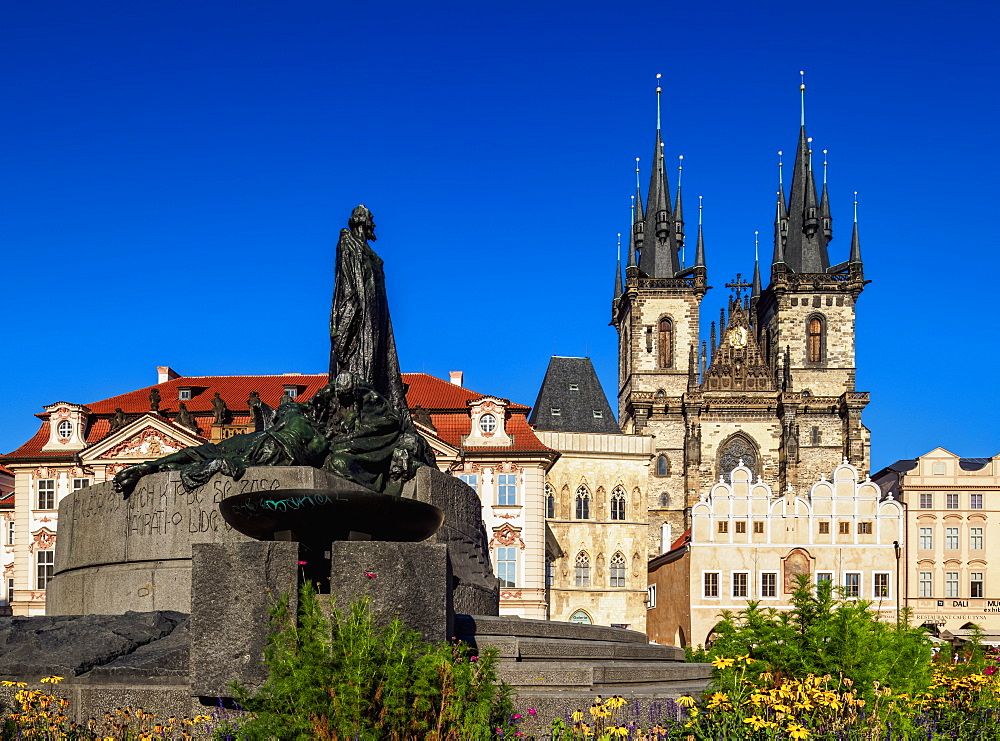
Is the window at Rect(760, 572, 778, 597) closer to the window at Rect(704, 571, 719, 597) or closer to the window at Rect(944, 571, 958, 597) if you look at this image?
the window at Rect(704, 571, 719, 597)

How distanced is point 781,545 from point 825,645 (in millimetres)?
45837

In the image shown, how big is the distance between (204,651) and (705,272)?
249ft

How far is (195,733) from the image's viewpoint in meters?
6.33

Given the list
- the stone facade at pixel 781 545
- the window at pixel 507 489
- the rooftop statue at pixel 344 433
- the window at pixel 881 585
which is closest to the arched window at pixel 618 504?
the stone facade at pixel 781 545

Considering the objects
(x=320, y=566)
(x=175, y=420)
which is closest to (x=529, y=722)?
(x=320, y=566)

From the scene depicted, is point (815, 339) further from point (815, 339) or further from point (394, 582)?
point (394, 582)

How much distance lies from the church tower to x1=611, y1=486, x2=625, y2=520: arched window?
8500 millimetres

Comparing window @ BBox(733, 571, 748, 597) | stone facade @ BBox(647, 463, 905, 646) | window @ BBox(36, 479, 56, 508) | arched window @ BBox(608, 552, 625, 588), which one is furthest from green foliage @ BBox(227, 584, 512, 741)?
arched window @ BBox(608, 552, 625, 588)

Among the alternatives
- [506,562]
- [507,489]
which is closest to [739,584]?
[506,562]

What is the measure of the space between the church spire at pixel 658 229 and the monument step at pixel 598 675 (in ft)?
237

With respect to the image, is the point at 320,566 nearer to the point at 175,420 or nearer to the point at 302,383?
the point at 175,420

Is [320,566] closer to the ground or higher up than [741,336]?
closer to the ground

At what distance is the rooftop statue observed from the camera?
11875mm

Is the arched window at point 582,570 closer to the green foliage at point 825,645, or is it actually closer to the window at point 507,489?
the window at point 507,489
